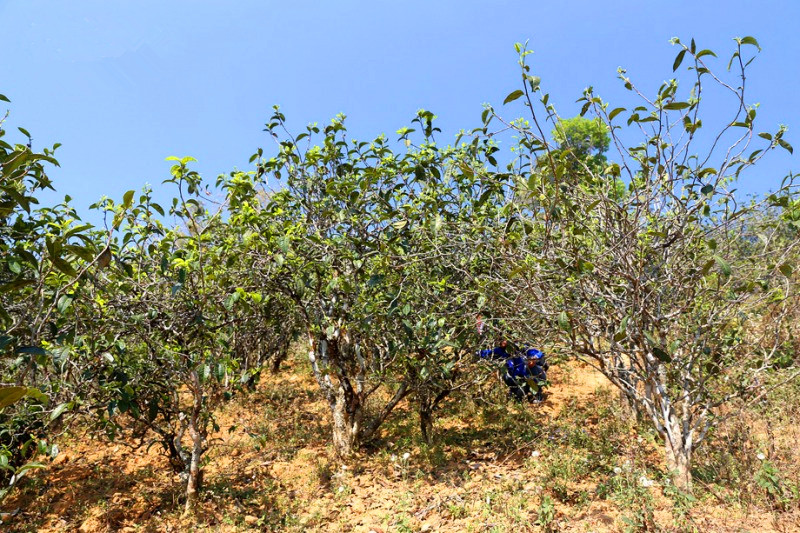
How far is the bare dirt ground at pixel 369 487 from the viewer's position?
387cm

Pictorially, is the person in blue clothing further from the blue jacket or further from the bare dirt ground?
the bare dirt ground

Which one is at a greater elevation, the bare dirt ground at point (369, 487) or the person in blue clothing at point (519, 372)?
the person in blue clothing at point (519, 372)

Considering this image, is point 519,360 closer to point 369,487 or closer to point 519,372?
point 519,372

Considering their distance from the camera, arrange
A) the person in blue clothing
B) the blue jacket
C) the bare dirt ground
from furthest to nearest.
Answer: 1. the person in blue clothing
2. the blue jacket
3. the bare dirt ground

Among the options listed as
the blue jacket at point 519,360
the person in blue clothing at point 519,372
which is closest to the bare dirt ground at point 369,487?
the person in blue clothing at point 519,372

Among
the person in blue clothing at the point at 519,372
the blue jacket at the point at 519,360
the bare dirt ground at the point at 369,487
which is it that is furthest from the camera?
the person in blue clothing at the point at 519,372

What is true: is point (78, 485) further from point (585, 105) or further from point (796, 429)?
point (796, 429)

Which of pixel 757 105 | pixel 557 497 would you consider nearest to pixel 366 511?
pixel 557 497

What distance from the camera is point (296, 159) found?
203 inches

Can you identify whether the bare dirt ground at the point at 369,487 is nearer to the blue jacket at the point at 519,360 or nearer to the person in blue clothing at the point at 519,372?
the person in blue clothing at the point at 519,372

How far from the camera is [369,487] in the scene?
4875 mm

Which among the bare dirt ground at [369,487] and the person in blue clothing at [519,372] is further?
the person in blue clothing at [519,372]

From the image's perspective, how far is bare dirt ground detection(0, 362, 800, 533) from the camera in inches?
152

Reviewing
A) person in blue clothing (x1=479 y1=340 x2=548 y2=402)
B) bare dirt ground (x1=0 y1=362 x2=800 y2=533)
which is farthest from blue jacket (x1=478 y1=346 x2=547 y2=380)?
bare dirt ground (x1=0 y1=362 x2=800 y2=533)
